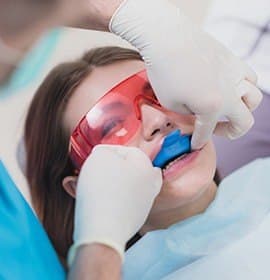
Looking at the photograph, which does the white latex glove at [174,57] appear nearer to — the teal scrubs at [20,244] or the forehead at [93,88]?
the forehead at [93,88]

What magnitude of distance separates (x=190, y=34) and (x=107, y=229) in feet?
1.08

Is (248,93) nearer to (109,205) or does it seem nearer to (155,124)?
(155,124)

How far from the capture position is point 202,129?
1.04m

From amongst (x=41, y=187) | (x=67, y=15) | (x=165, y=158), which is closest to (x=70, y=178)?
(x=41, y=187)

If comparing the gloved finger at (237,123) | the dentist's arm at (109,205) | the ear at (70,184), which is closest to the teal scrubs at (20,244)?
the dentist's arm at (109,205)

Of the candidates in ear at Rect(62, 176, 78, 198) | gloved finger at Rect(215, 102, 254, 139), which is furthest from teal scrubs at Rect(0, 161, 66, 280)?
gloved finger at Rect(215, 102, 254, 139)

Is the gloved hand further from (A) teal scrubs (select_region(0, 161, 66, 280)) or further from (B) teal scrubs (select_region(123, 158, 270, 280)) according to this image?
(B) teal scrubs (select_region(123, 158, 270, 280))

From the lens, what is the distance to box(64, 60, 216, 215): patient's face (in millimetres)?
1101

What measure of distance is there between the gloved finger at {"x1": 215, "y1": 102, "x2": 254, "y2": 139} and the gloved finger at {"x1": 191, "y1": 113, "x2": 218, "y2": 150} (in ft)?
0.16

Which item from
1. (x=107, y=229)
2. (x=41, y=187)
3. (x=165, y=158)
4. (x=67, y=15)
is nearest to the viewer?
(x=67, y=15)

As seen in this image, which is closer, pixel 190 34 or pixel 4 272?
pixel 4 272

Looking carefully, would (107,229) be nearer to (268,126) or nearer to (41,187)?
(41,187)

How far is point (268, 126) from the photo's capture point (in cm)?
151

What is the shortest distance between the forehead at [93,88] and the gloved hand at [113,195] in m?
0.12
